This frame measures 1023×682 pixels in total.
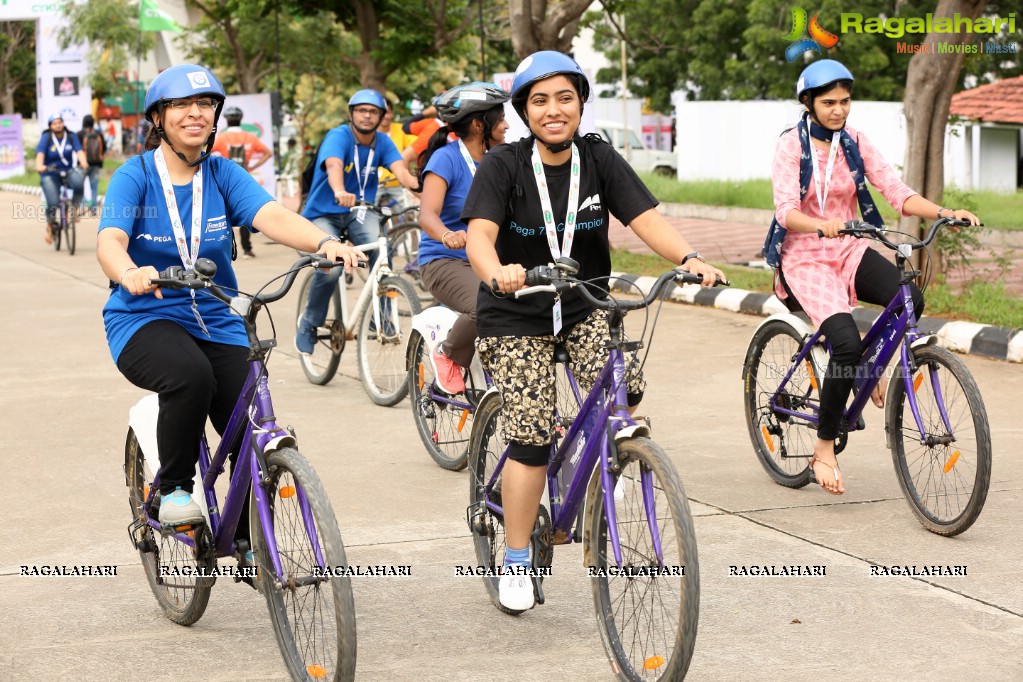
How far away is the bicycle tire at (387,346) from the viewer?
811 cm

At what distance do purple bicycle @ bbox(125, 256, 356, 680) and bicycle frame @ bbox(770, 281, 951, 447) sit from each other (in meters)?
2.55

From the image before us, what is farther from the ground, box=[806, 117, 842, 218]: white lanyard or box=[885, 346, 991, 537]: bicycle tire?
box=[806, 117, 842, 218]: white lanyard

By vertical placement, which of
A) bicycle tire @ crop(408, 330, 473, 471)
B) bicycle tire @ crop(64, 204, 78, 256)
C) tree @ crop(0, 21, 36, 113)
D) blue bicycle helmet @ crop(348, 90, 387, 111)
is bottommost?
bicycle tire @ crop(408, 330, 473, 471)

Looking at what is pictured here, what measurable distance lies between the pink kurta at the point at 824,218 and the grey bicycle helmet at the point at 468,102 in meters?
1.35

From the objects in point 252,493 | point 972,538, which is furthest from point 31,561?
point 972,538

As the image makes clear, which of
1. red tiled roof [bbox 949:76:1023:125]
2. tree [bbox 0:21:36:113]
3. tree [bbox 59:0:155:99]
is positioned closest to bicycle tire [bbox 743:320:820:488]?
red tiled roof [bbox 949:76:1023:125]

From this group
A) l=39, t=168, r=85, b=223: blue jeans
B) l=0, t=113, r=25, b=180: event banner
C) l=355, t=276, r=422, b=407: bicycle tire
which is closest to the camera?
l=355, t=276, r=422, b=407: bicycle tire

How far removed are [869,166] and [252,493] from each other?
3218 mm

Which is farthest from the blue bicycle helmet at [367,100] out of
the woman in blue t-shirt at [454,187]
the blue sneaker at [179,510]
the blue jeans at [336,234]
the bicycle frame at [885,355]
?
the blue sneaker at [179,510]

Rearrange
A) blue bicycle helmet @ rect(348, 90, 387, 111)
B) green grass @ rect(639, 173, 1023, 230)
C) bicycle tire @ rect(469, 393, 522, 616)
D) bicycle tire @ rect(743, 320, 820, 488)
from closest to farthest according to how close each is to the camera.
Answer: bicycle tire @ rect(469, 393, 522, 616) < bicycle tire @ rect(743, 320, 820, 488) < blue bicycle helmet @ rect(348, 90, 387, 111) < green grass @ rect(639, 173, 1023, 230)

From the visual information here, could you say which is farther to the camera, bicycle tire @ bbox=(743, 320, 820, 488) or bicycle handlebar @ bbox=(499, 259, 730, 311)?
bicycle tire @ bbox=(743, 320, 820, 488)

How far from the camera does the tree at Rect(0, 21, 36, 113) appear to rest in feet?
204

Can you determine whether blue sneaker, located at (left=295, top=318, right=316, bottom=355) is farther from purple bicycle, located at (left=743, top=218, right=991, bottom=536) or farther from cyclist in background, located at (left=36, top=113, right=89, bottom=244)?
cyclist in background, located at (left=36, top=113, right=89, bottom=244)

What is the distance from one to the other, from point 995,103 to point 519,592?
79.8ft
